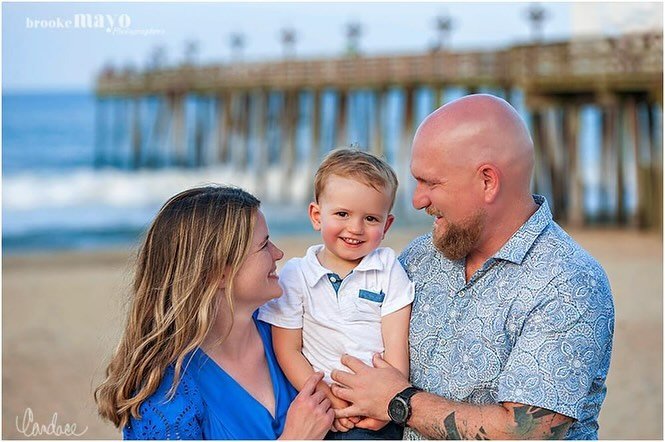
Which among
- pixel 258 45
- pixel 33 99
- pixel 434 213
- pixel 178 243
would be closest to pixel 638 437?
pixel 434 213

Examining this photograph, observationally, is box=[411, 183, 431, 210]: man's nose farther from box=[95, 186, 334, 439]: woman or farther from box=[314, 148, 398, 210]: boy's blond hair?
box=[95, 186, 334, 439]: woman

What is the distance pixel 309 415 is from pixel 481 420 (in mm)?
647

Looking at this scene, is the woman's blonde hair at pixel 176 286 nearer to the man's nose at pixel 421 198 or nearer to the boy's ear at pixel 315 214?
the boy's ear at pixel 315 214

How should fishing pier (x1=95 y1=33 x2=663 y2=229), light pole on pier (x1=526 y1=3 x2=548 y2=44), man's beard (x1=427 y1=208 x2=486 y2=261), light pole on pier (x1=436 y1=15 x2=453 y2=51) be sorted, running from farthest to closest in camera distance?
light pole on pier (x1=436 y1=15 x2=453 y2=51) → light pole on pier (x1=526 y1=3 x2=548 y2=44) → fishing pier (x1=95 y1=33 x2=663 y2=229) → man's beard (x1=427 y1=208 x2=486 y2=261)

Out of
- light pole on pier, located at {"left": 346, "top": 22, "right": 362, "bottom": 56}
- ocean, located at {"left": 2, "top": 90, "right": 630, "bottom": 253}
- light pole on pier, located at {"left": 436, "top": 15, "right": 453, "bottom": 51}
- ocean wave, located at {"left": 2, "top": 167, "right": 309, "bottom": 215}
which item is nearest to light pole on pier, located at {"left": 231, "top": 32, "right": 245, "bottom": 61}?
ocean wave, located at {"left": 2, "top": 167, "right": 309, "bottom": 215}

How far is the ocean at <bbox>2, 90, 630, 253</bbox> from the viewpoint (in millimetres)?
24781

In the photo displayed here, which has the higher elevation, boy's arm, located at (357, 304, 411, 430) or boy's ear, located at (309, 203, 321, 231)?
boy's ear, located at (309, 203, 321, 231)

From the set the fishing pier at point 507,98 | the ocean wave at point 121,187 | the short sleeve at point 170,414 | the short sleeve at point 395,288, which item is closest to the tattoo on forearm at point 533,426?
the short sleeve at point 395,288

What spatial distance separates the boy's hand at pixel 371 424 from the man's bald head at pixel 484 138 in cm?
104

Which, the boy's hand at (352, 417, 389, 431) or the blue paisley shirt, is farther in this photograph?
the boy's hand at (352, 417, 389, 431)

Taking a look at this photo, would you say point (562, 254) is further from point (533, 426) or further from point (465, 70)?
point (465, 70)

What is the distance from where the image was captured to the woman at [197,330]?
3381 mm

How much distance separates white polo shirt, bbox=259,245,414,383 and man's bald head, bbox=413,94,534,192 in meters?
0.51

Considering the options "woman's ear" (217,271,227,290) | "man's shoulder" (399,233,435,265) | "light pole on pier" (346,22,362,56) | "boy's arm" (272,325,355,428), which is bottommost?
"boy's arm" (272,325,355,428)
